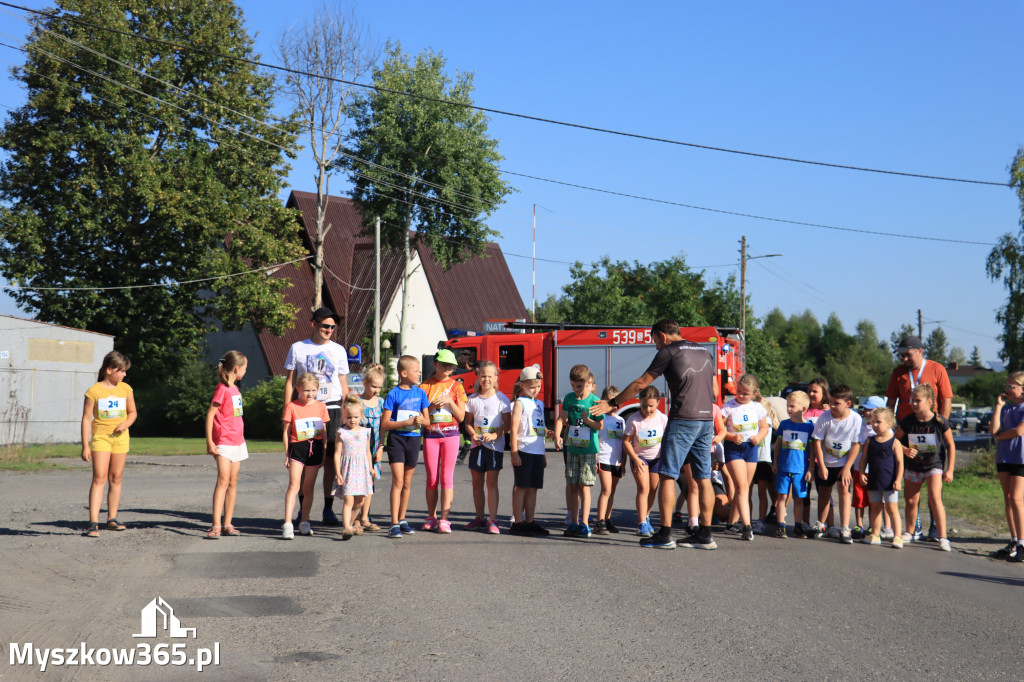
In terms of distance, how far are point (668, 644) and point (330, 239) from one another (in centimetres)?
4728

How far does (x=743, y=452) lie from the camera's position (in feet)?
32.2

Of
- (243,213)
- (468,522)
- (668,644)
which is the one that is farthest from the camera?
(243,213)

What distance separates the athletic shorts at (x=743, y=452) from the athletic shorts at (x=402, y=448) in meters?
3.31

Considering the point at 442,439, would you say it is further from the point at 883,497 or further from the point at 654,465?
the point at 883,497

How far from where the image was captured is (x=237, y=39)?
35.3m

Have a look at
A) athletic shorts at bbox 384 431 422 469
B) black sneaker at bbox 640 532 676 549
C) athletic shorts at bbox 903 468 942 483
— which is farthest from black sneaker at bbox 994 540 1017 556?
athletic shorts at bbox 384 431 422 469

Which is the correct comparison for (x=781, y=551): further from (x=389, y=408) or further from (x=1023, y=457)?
(x=389, y=408)

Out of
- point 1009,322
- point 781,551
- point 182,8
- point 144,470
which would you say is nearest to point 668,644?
point 781,551

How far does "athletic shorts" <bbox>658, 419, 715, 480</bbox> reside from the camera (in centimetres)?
891

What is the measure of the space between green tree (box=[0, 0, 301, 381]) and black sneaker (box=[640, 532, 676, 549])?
26755mm

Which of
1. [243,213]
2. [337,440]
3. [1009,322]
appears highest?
[243,213]

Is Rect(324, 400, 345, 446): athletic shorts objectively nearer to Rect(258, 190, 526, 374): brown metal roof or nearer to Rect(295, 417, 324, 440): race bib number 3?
Rect(295, 417, 324, 440): race bib number 3

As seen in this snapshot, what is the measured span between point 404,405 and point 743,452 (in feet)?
11.8

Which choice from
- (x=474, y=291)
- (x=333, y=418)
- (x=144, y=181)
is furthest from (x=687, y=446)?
(x=474, y=291)
